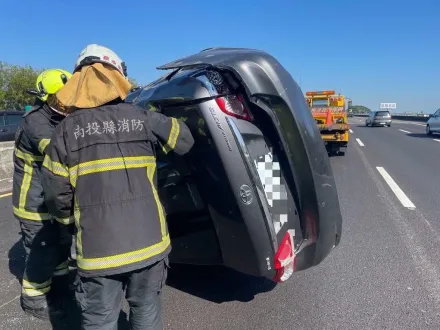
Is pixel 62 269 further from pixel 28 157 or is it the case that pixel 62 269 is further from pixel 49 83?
pixel 49 83

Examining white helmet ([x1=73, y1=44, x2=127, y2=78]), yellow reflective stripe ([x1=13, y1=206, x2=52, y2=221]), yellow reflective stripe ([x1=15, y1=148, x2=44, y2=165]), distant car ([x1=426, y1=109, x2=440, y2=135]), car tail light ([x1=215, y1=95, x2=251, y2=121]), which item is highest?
white helmet ([x1=73, y1=44, x2=127, y2=78])

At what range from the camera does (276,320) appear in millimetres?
2836

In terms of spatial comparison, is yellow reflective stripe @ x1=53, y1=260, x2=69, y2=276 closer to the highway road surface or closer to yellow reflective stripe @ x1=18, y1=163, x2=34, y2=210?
the highway road surface

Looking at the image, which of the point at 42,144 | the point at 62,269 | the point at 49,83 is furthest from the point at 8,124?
the point at 42,144

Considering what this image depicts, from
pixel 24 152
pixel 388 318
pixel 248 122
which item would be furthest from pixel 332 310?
pixel 24 152

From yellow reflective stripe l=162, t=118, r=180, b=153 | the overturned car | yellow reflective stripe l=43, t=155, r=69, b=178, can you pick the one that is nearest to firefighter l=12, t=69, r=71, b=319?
the overturned car

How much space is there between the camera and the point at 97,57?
2.02 meters

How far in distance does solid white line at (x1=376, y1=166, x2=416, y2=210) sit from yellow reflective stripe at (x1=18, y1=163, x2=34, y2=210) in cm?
540

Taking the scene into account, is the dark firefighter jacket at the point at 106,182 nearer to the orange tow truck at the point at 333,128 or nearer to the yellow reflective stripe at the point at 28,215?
the yellow reflective stripe at the point at 28,215

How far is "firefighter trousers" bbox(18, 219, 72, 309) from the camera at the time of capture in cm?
298

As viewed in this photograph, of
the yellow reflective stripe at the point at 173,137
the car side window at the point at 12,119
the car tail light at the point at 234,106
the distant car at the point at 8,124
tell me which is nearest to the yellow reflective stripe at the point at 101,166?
the yellow reflective stripe at the point at 173,137

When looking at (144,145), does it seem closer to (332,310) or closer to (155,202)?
(155,202)

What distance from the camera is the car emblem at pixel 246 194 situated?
232cm

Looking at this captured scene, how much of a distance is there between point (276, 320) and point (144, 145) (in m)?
1.72
